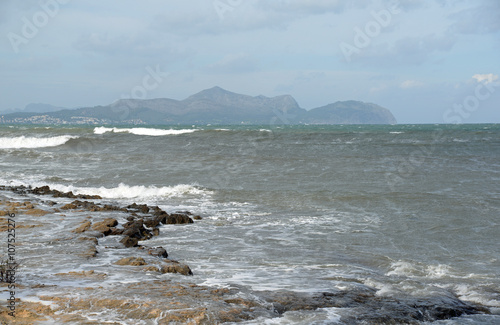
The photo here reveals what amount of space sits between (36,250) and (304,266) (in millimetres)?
5036

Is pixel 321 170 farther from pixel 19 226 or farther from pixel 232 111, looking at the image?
pixel 232 111

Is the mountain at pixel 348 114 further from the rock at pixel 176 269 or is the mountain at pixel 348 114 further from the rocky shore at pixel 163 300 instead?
the rocky shore at pixel 163 300

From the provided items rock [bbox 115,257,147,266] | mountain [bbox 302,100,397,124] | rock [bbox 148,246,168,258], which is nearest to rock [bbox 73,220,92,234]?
rock [bbox 148,246,168,258]

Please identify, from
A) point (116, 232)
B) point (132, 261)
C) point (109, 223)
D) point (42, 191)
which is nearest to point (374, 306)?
point (132, 261)

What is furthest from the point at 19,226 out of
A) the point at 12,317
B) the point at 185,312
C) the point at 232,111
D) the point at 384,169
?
the point at 232,111

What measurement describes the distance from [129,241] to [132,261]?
1753mm

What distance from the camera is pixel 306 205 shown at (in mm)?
15398

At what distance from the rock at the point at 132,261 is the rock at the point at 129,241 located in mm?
1518

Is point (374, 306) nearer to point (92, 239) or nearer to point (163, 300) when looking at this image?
point (163, 300)

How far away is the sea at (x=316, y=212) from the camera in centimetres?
765

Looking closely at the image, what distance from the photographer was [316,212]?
14.2 metres

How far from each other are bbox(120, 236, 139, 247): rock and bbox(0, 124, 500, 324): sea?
723 millimetres

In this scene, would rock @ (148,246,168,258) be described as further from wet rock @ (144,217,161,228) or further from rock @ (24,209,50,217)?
rock @ (24,209,50,217)

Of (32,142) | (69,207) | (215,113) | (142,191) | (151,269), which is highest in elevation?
(215,113)
